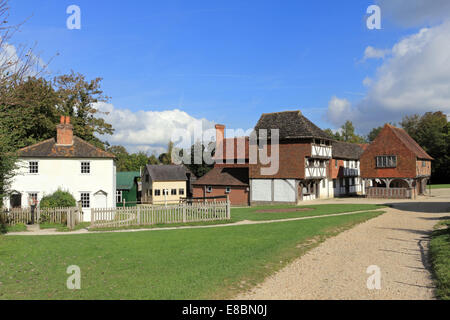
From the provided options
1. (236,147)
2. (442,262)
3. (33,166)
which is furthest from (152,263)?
(236,147)

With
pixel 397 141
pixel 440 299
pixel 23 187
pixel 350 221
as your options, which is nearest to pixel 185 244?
pixel 440 299

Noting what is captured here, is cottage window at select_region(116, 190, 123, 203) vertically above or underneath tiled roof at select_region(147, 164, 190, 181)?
underneath

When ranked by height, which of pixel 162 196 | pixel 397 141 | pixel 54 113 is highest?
pixel 54 113

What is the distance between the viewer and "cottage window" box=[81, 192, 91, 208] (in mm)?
31000

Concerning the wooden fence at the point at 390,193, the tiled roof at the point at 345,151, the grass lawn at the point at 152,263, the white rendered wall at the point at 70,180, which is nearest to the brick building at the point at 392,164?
the wooden fence at the point at 390,193

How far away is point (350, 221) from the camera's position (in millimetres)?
21688

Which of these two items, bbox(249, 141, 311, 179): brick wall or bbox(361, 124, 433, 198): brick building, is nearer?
bbox(249, 141, 311, 179): brick wall

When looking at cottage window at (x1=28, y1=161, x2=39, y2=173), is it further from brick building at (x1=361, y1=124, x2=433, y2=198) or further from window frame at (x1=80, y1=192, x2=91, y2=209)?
brick building at (x1=361, y1=124, x2=433, y2=198)

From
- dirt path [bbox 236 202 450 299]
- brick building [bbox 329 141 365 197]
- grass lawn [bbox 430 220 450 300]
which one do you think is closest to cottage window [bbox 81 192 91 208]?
dirt path [bbox 236 202 450 299]

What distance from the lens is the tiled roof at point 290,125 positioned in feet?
130

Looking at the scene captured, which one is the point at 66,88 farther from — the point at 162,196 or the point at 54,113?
the point at 162,196

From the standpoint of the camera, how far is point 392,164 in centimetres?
4391

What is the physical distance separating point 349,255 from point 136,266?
742 cm
